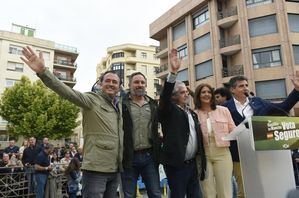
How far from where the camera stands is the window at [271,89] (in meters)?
20.8

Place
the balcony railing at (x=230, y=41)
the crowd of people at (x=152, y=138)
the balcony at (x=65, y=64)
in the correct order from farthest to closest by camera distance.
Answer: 1. the balcony at (x=65, y=64)
2. the balcony railing at (x=230, y=41)
3. the crowd of people at (x=152, y=138)

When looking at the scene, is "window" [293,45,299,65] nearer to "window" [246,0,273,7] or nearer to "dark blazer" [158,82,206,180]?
"window" [246,0,273,7]

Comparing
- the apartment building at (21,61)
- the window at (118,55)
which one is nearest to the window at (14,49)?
the apartment building at (21,61)

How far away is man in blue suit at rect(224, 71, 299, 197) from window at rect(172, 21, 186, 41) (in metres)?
24.7

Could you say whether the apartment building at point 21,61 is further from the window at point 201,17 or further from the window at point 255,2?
the window at point 255,2

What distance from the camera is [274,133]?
205 centimetres

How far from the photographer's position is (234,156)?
3.82 metres

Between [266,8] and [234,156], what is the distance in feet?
70.2

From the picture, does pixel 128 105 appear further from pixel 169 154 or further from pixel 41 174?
pixel 41 174

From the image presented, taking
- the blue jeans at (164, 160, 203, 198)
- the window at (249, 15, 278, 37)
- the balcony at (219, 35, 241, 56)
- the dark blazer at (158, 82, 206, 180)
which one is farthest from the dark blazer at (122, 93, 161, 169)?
the window at (249, 15, 278, 37)

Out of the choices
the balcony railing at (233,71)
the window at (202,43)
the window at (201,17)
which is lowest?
the balcony railing at (233,71)

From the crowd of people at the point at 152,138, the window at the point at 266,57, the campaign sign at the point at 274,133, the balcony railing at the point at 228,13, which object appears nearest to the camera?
the campaign sign at the point at 274,133

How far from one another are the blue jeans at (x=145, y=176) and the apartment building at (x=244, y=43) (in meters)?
18.6

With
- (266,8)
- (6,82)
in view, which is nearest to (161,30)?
(266,8)
